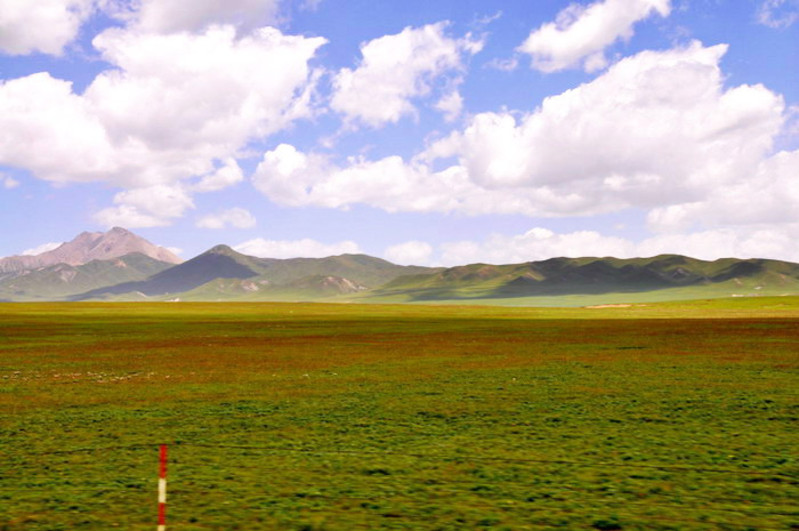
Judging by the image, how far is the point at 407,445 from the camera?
62.3 ft

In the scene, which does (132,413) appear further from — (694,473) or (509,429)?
(694,473)

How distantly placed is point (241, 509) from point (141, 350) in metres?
46.8

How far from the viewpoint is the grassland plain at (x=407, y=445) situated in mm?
12844

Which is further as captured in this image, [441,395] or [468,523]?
[441,395]

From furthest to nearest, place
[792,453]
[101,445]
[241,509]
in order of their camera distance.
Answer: [101,445] → [792,453] → [241,509]

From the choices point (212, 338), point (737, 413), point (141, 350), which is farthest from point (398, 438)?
point (212, 338)

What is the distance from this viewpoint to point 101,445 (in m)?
19.4

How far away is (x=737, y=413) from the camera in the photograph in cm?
2347

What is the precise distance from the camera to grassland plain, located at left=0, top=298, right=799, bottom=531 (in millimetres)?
12844

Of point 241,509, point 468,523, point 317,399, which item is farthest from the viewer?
point 317,399

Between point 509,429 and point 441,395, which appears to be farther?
point 441,395

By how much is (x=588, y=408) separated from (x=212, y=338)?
52870 millimetres

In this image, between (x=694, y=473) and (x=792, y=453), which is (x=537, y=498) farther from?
(x=792, y=453)

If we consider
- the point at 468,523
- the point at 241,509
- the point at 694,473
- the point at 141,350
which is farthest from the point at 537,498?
the point at 141,350
